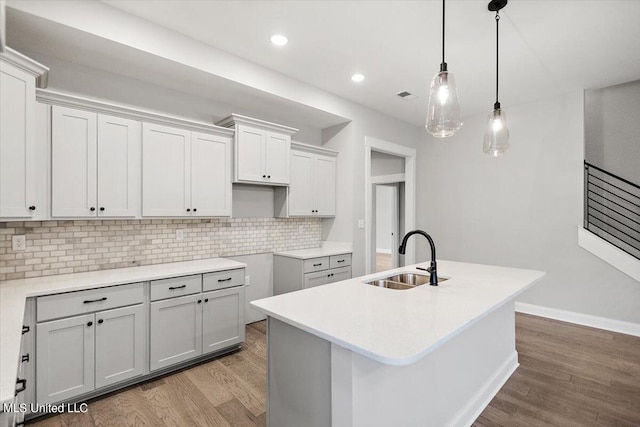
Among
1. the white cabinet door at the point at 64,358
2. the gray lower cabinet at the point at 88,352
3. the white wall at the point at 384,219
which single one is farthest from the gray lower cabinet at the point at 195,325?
the white wall at the point at 384,219

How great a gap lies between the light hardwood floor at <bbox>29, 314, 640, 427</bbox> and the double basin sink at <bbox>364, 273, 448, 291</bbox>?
3.08 ft

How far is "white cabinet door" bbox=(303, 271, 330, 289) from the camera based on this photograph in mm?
3609

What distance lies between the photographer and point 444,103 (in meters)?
1.86

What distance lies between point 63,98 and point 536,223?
17.1ft

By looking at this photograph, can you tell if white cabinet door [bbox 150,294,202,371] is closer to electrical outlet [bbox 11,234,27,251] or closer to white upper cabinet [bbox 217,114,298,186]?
electrical outlet [bbox 11,234,27,251]

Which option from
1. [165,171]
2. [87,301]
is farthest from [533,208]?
[87,301]

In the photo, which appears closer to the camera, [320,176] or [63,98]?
[63,98]

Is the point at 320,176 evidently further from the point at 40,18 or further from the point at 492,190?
the point at 40,18

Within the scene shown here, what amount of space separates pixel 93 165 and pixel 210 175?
961 millimetres

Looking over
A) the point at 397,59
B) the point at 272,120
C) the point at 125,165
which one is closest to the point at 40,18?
the point at 125,165

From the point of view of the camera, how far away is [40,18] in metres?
2.07

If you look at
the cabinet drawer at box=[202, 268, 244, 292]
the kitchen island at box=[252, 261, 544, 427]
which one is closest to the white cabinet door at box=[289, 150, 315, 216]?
the cabinet drawer at box=[202, 268, 244, 292]

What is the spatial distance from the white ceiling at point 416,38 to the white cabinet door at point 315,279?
7.44 feet

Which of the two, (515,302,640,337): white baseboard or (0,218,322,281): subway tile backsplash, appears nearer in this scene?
(0,218,322,281): subway tile backsplash
